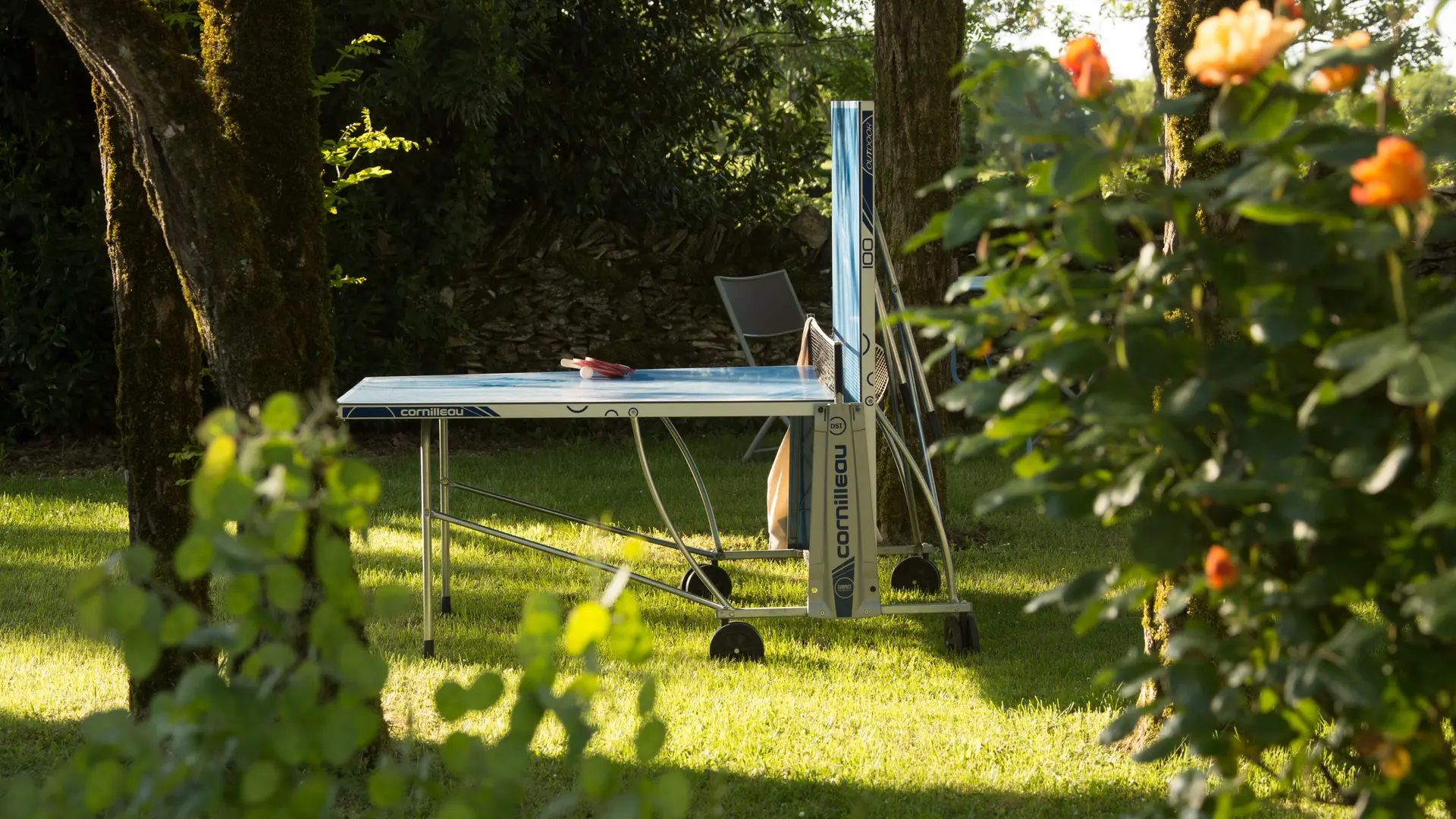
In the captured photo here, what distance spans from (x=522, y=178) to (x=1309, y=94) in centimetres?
696

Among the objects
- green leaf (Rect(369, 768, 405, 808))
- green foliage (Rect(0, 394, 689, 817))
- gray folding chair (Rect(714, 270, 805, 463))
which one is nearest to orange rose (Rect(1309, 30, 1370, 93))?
green foliage (Rect(0, 394, 689, 817))

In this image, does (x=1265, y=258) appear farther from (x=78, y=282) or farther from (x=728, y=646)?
(x=78, y=282)

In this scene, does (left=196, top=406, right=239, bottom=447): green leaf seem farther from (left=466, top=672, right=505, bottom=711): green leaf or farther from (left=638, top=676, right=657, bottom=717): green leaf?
(left=638, top=676, right=657, bottom=717): green leaf

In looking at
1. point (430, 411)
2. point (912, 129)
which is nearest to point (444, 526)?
point (430, 411)

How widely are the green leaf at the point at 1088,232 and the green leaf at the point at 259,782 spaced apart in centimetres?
74

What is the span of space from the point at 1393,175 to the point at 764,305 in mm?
6023

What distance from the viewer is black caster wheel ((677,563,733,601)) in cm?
425

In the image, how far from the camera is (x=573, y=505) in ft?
18.6

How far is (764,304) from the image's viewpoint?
22.6ft

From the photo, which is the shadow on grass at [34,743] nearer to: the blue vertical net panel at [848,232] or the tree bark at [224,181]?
the tree bark at [224,181]

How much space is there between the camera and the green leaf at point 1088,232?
103 cm

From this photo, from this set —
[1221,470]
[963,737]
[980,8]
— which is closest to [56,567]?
[963,737]

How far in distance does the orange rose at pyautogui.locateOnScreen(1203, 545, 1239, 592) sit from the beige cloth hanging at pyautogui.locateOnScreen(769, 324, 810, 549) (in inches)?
122

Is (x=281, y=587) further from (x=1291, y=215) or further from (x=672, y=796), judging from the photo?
(x=1291, y=215)
